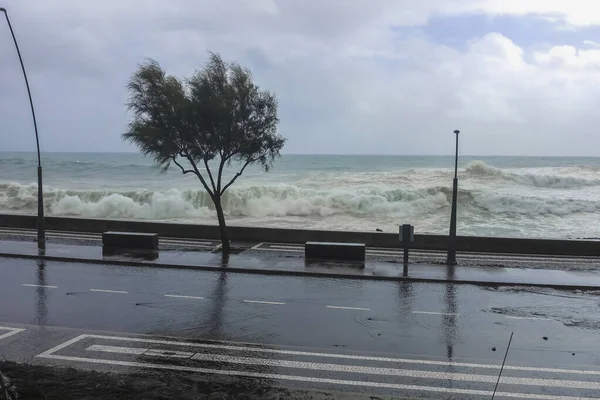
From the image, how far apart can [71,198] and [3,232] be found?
14364mm

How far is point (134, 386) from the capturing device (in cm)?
709

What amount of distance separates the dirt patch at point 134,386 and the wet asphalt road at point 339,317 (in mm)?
694

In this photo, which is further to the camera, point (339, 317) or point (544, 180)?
point (544, 180)

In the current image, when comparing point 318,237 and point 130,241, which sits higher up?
point 318,237

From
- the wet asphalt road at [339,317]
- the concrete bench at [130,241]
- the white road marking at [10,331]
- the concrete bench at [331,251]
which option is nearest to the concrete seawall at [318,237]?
the concrete bench at [331,251]

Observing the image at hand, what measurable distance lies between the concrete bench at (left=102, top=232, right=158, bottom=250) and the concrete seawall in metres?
3.20

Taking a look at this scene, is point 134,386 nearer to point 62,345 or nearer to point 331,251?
point 62,345

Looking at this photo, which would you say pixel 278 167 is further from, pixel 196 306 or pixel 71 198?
pixel 196 306

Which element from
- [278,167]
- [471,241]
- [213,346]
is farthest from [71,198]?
[278,167]

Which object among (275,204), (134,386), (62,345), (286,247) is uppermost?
(275,204)

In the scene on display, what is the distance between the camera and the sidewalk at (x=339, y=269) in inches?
604

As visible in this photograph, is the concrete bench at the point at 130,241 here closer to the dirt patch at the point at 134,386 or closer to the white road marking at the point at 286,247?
the white road marking at the point at 286,247

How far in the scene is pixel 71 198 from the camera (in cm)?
3759

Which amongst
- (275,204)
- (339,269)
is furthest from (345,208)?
(339,269)
